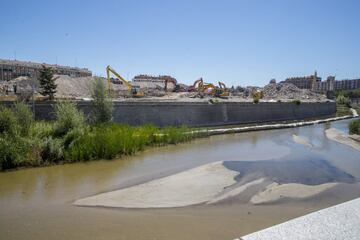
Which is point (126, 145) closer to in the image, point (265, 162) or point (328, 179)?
point (265, 162)

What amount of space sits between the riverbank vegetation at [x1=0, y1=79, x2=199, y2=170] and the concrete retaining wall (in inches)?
229

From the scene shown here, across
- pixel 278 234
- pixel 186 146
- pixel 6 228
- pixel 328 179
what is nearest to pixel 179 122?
pixel 186 146

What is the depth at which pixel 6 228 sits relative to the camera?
6031mm

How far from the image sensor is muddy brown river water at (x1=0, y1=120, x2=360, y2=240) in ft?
19.4

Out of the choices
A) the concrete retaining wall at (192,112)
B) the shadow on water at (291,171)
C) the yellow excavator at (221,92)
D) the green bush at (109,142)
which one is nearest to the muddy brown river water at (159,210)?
the shadow on water at (291,171)

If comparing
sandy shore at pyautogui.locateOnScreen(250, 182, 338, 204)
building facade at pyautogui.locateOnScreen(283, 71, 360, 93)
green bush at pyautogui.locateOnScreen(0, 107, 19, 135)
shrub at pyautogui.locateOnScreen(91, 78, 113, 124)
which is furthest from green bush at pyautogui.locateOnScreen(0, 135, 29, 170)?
building facade at pyautogui.locateOnScreen(283, 71, 360, 93)

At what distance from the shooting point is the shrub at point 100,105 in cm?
1662

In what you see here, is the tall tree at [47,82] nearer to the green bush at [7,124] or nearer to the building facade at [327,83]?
the green bush at [7,124]

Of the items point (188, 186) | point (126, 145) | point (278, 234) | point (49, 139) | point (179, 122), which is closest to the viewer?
point (278, 234)

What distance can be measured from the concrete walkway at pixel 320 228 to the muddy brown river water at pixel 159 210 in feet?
6.96

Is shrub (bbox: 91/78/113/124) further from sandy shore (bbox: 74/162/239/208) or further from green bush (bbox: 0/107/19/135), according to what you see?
sandy shore (bbox: 74/162/239/208)

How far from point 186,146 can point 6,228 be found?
11292 mm

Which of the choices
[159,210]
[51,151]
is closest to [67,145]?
[51,151]

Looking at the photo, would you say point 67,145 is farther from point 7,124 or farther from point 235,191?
point 235,191
